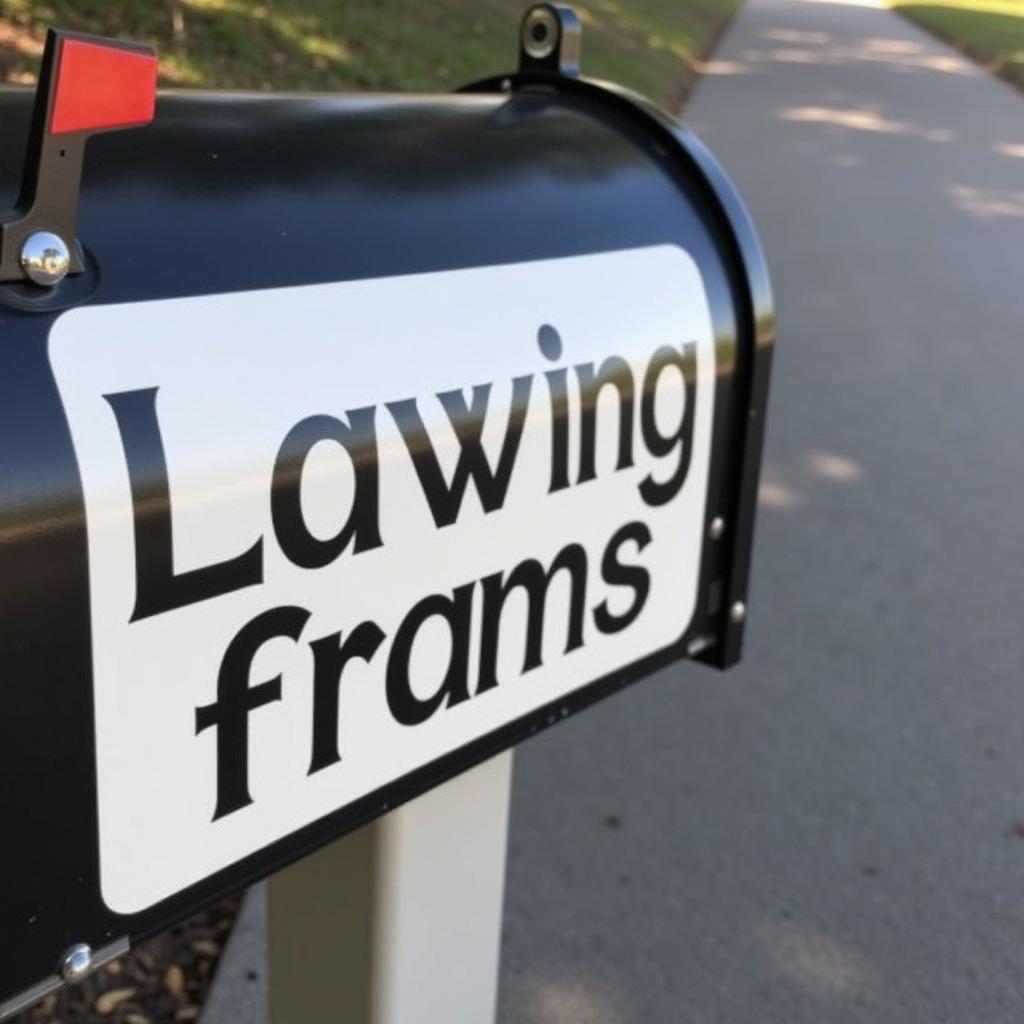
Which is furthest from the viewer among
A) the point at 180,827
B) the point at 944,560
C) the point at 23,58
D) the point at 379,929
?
the point at 23,58

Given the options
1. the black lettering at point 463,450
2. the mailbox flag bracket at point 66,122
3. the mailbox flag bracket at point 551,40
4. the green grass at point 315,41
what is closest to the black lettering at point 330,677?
the black lettering at point 463,450

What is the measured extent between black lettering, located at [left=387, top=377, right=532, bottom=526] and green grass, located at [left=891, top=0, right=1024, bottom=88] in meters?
17.0

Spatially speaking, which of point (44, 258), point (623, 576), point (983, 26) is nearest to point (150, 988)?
point (623, 576)

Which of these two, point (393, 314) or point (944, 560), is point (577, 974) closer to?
point (393, 314)

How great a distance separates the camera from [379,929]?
1.38 m

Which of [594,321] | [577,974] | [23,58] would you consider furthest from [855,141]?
[594,321]

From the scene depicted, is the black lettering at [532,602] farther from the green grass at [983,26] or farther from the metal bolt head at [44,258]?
the green grass at [983,26]

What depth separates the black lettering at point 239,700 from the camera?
0.96m

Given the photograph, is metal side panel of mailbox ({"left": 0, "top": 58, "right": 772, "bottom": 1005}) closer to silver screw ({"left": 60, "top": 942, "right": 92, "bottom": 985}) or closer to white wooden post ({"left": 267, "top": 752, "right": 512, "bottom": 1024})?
silver screw ({"left": 60, "top": 942, "right": 92, "bottom": 985})

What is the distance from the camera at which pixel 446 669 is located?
115 cm

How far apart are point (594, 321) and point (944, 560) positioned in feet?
11.0

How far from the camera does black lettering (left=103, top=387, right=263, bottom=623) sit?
0.87m

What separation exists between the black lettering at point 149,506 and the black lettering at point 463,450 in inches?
8.1

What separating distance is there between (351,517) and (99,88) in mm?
335
